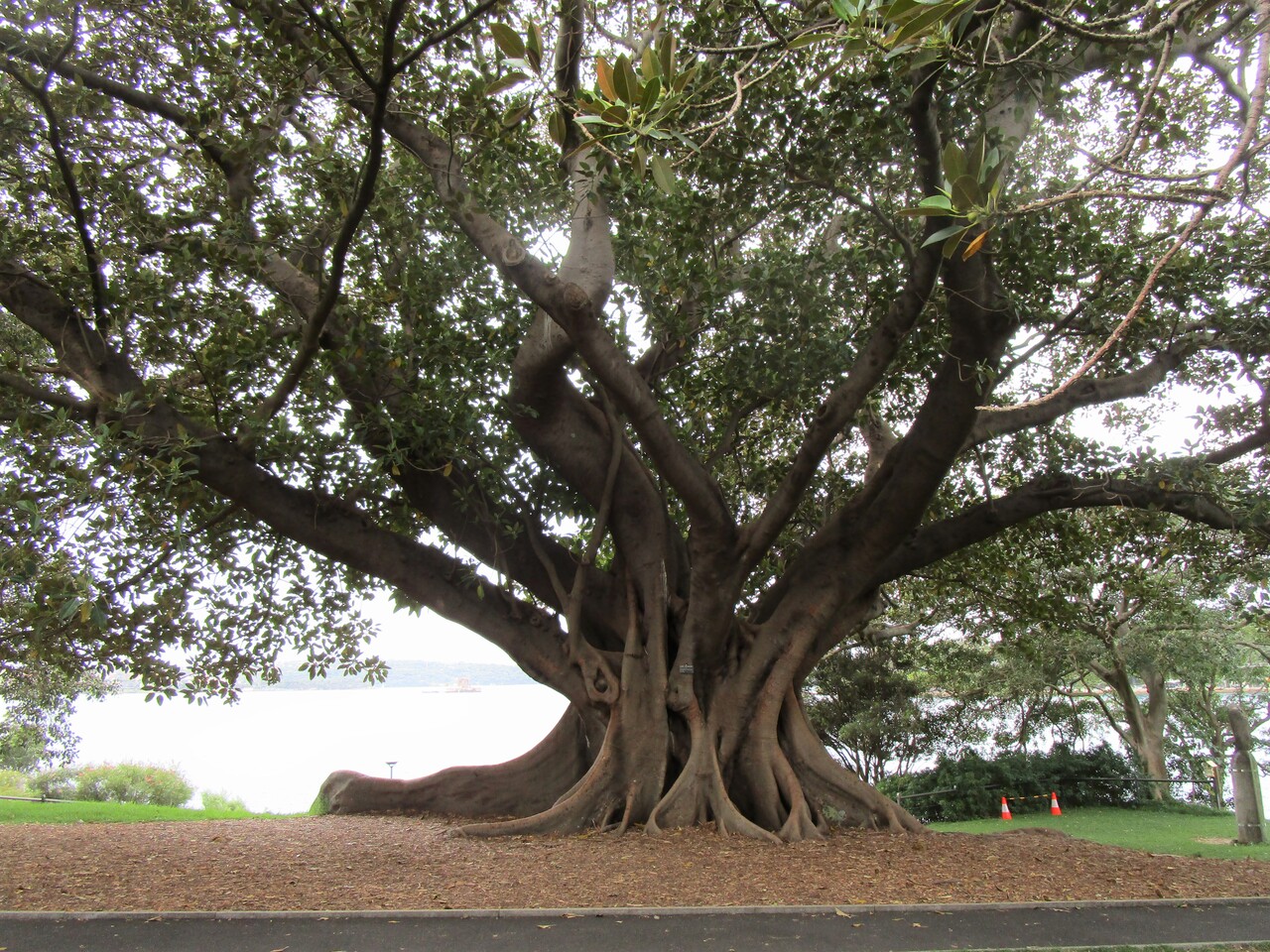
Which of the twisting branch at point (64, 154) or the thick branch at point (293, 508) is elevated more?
the twisting branch at point (64, 154)

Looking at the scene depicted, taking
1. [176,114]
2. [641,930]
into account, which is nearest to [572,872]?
[641,930]

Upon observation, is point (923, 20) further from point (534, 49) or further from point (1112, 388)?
point (1112, 388)

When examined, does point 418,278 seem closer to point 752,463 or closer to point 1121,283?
point 752,463

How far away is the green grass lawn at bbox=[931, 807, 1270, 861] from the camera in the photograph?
9414 millimetres

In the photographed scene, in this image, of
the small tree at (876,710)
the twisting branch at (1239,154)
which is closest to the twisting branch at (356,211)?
the twisting branch at (1239,154)

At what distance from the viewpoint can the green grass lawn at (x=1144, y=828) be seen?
30.9 feet

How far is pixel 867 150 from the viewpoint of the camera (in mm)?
6723

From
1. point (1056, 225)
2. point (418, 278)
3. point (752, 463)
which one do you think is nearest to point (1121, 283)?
point (1056, 225)

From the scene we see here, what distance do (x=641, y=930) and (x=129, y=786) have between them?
16057mm

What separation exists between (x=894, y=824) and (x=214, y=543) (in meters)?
7.32

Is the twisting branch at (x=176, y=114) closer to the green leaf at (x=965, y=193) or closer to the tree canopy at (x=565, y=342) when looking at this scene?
the tree canopy at (x=565, y=342)

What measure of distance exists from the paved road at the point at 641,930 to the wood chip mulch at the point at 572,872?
0.72 ft

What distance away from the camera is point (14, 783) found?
17.9 m

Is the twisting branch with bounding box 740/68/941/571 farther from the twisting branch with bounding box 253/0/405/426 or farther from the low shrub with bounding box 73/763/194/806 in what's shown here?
the low shrub with bounding box 73/763/194/806
